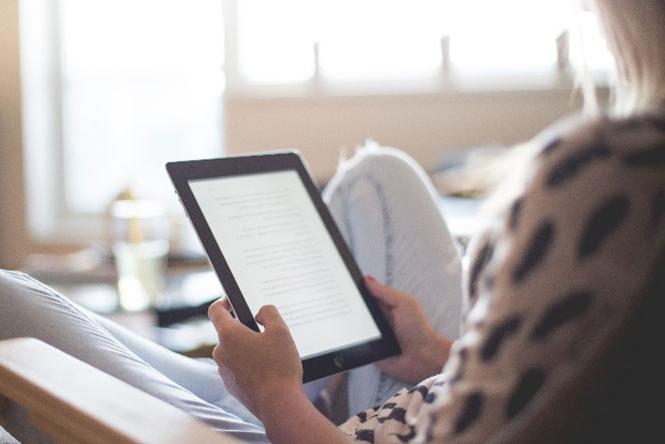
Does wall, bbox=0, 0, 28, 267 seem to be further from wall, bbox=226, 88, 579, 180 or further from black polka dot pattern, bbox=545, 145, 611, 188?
black polka dot pattern, bbox=545, 145, 611, 188

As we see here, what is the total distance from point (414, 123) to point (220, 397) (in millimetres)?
2702

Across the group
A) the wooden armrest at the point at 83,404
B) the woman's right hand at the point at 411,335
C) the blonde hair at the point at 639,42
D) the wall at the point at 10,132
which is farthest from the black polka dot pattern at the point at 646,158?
the wall at the point at 10,132

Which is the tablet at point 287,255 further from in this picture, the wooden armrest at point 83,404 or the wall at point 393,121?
the wall at point 393,121

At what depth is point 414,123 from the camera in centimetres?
379

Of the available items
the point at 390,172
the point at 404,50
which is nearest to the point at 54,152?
the point at 404,50

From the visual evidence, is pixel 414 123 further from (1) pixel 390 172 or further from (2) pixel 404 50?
(1) pixel 390 172

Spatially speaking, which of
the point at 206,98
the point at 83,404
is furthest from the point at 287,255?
the point at 206,98

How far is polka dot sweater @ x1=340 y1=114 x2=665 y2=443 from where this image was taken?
1.97 feet

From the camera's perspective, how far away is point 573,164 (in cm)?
60

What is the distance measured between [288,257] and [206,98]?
3374mm

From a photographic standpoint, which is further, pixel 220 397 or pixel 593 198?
pixel 220 397

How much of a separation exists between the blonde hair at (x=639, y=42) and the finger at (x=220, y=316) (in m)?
0.44

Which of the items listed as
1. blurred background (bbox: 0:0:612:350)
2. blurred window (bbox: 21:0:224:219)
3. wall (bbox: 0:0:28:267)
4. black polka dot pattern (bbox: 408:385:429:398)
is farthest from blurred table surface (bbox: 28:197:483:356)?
wall (bbox: 0:0:28:267)

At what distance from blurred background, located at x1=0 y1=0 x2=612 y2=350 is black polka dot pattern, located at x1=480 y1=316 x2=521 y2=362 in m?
2.00
